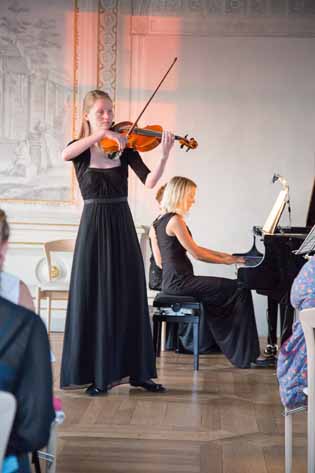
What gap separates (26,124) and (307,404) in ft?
15.4

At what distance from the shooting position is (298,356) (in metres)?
3.01

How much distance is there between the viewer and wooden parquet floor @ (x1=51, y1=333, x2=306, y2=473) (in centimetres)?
335

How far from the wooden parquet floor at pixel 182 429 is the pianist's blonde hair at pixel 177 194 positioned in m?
1.18

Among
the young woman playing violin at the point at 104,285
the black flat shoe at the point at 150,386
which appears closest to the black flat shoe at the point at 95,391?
the young woman playing violin at the point at 104,285

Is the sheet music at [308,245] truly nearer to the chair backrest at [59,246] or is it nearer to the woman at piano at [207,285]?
the woman at piano at [207,285]

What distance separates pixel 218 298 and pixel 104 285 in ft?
4.88

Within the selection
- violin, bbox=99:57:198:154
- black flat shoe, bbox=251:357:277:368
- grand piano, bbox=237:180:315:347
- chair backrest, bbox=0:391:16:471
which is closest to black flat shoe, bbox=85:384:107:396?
violin, bbox=99:57:198:154

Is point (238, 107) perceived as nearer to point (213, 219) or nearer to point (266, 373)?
point (213, 219)

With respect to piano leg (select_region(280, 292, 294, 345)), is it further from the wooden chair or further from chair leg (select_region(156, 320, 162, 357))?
the wooden chair

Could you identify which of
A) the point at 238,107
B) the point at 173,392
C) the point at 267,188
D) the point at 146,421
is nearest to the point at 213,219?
the point at 267,188

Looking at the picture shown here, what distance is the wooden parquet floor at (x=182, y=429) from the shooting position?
11.0 feet

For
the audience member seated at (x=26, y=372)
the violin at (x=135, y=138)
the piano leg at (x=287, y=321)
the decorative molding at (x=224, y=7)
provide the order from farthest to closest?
1. the decorative molding at (x=224, y=7)
2. the piano leg at (x=287, y=321)
3. the violin at (x=135, y=138)
4. the audience member seated at (x=26, y=372)

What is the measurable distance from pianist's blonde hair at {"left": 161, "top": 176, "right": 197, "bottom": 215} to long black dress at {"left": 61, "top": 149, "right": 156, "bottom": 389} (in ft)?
4.03

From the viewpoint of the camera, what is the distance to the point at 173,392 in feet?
15.6
